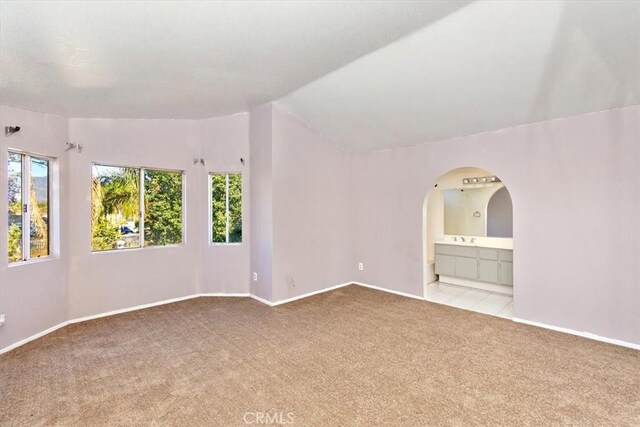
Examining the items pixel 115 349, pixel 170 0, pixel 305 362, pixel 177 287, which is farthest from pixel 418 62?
pixel 177 287

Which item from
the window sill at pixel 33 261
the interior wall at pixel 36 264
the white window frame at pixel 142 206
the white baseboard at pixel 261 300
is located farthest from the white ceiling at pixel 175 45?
the white baseboard at pixel 261 300

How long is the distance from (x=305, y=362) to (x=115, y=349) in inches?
78.2

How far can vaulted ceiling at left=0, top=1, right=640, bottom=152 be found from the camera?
2121 millimetres

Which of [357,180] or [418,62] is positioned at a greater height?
[418,62]

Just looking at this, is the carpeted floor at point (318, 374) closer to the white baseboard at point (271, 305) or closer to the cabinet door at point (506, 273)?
the white baseboard at point (271, 305)

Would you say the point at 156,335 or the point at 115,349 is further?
the point at 156,335

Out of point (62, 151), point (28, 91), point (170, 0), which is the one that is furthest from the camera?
point (62, 151)

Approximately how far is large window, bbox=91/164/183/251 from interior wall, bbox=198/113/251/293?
1.49ft

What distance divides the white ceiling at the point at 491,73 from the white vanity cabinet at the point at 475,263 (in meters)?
2.12

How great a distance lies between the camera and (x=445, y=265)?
221 inches

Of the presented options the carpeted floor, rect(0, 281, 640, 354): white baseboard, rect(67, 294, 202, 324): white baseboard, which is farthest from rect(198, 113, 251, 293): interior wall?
the carpeted floor

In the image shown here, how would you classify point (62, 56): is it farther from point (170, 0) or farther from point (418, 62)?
point (418, 62)

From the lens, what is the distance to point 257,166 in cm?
467

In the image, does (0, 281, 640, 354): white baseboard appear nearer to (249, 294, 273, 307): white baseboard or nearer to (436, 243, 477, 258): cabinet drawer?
(249, 294, 273, 307): white baseboard
